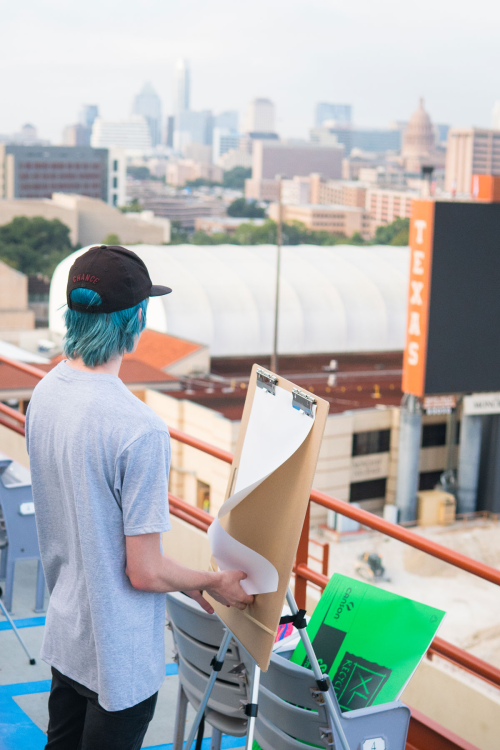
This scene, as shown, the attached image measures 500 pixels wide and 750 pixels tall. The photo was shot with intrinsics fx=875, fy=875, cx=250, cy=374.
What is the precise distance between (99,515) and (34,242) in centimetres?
7538

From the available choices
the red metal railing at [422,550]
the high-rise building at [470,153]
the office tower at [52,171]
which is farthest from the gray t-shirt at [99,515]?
the high-rise building at [470,153]

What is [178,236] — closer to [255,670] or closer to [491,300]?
[491,300]

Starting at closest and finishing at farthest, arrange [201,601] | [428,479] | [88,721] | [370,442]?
[88,721] < [201,601] < [370,442] < [428,479]

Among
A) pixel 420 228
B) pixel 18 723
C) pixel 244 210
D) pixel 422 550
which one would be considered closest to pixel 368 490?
pixel 420 228

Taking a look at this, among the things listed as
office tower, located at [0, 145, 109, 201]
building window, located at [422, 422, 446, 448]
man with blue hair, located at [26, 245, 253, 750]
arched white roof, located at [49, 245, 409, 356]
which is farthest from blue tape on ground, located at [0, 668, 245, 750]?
office tower, located at [0, 145, 109, 201]

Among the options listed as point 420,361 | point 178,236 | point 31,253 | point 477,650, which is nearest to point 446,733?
point 477,650

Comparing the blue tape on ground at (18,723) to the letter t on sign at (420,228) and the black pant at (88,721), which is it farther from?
the letter t on sign at (420,228)

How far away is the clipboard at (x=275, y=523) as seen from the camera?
191 centimetres

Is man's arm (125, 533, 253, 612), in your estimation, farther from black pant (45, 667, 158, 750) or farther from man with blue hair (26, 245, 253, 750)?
black pant (45, 667, 158, 750)

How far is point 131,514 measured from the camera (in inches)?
67.8

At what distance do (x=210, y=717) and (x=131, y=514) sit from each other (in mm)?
928

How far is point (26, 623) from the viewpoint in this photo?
160 inches

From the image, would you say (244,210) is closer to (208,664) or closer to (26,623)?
(26,623)

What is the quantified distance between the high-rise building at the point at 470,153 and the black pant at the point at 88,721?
186231 millimetres
